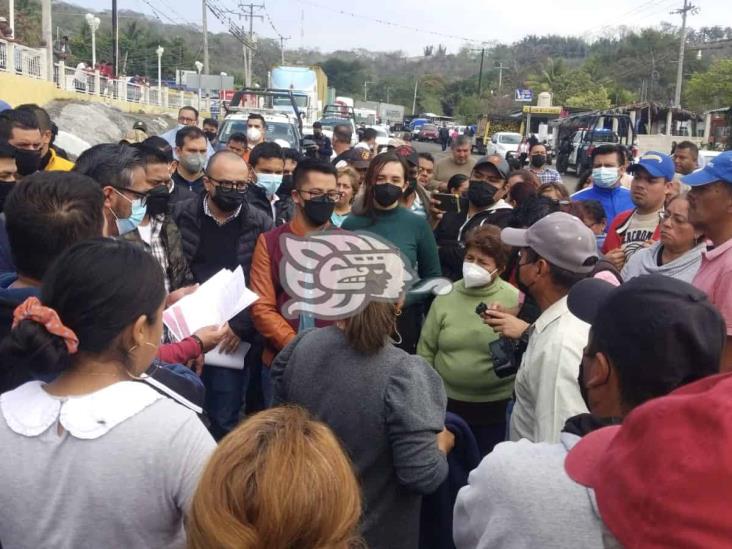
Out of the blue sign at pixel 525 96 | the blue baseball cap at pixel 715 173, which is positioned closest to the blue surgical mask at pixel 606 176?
the blue baseball cap at pixel 715 173

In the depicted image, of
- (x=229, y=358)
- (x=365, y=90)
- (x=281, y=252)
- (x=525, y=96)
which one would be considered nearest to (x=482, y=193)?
(x=281, y=252)

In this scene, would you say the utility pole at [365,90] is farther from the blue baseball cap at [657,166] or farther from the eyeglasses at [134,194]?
the eyeglasses at [134,194]

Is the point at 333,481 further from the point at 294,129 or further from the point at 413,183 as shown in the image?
the point at 294,129

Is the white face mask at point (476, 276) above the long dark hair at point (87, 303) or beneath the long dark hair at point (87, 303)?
beneath

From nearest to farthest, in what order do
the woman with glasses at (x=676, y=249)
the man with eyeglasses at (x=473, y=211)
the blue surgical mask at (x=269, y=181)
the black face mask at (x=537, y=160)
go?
the woman with glasses at (x=676, y=249) → the man with eyeglasses at (x=473, y=211) → the blue surgical mask at (x=269, y=181) → the black face mask at (x=537, y=160)

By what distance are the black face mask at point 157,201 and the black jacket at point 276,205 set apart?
1324 millimetres

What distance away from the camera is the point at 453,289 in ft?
11.4

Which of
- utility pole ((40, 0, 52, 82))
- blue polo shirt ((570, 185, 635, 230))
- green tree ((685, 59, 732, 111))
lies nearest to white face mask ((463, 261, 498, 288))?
blue polo shirt ((570, 185, 635, 230))

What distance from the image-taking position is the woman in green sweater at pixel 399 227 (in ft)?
13.0

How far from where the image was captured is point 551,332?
2.48m

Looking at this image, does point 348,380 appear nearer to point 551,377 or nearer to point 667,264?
point 551,377

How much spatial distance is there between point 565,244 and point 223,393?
1.97m

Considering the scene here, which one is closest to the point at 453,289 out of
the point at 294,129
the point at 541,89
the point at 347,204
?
the point at 347,204

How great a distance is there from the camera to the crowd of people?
1.31 m
